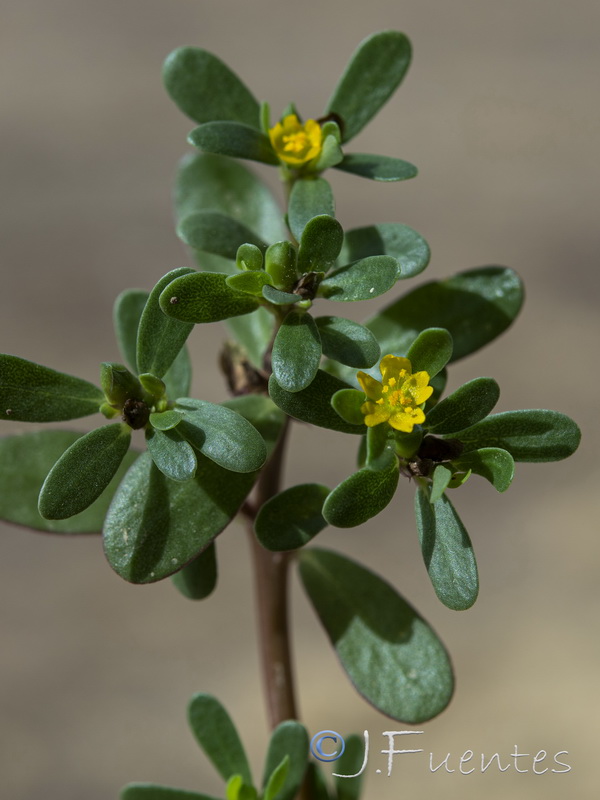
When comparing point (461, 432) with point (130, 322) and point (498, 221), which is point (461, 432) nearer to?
point (130, 322)

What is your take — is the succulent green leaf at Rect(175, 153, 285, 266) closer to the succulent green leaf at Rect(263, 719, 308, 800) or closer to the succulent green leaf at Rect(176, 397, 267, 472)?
the succulent green leaf at Rect(176, 397, 267, 472)

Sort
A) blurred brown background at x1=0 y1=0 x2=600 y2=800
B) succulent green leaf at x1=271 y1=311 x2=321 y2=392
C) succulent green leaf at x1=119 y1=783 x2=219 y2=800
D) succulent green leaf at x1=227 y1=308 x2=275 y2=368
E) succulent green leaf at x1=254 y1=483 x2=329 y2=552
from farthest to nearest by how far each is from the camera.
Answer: blurred brown background at x1=0 y1=0 x2=600 y2=800, succulent green leaf at x1=227 y1=308 x2=275 y2=368, succulent green leaf at x1=119 y1=783 x2=219 y2=800, succulent green leaf at x1=254 y1=483 x2=329 y2=552, succulent green leaf at x1=271 y1=311 x2=321 y2=392

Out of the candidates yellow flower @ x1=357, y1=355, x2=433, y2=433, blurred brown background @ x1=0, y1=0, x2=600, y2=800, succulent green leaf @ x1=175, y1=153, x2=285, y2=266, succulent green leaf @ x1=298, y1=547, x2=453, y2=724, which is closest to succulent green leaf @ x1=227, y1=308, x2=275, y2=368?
succulent green leaf @ x1=175, y1=153, x2=285, y2=266

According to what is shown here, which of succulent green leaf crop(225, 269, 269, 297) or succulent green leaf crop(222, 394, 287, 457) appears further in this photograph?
succulent green leaf crop(222, 394, 287, 457)

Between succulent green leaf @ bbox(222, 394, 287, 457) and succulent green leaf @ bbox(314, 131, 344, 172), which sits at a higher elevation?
succulent green leaf @ bbox(314, 131, 344, 172)

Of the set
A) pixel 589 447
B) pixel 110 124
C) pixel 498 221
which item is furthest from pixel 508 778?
pixel 110 124

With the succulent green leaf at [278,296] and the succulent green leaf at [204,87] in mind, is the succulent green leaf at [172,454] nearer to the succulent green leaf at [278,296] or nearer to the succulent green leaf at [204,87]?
the succulent green leaf at [278,296]

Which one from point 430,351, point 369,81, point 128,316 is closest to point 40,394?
point 128,316

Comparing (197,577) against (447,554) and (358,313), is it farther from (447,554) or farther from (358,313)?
(358,313)
